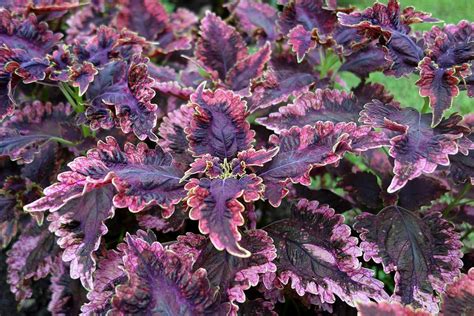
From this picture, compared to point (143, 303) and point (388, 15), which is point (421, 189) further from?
point (143, 303)

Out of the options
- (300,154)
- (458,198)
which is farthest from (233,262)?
(458,198)

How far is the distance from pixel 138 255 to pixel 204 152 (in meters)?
0.29

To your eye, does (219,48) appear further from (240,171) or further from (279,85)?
(240,171)

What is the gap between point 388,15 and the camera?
1.39 meters

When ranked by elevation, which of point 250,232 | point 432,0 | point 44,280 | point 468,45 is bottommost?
point 44,280

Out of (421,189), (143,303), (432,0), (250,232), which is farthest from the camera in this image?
(432,0)

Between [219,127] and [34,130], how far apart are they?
62 cm

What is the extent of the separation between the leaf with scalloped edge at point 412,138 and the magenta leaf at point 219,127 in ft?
0.89

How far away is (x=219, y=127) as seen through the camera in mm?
1312

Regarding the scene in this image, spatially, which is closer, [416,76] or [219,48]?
[219,48]

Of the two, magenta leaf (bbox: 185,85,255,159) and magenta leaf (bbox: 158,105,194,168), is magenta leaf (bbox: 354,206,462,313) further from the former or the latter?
magenta leaf (bbox: 158,105,194,168)

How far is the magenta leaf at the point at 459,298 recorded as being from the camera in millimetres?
1047

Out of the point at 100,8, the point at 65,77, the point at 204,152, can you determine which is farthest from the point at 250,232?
the point at 100,8

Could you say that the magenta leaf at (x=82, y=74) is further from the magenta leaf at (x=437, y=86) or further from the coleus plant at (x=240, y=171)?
the magenta leaf at (x=437, y=86)
